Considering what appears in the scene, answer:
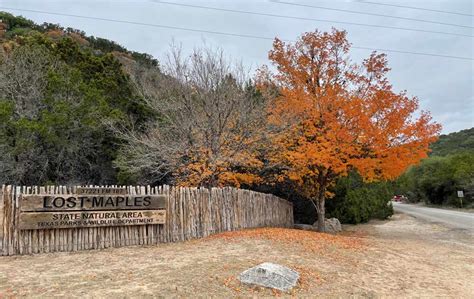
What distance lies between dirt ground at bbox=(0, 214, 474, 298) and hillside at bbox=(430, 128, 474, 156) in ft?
181

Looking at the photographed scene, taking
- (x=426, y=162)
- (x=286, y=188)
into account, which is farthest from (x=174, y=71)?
(x=426, y=162)

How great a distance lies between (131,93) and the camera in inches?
856

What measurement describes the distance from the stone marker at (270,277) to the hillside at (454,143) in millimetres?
58852

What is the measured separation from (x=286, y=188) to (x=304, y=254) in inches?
358

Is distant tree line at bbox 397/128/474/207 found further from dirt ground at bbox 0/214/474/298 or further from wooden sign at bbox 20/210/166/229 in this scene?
wooden sign at bbox 20/210/166/229

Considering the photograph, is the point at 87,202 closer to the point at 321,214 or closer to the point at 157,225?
the point at 157,225

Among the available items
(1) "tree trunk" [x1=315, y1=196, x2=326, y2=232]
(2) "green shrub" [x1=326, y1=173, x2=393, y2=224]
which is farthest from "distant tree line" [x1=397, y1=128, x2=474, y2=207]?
(1) "tree trunk" [x1=315, y1=196, x2=326, y2=232]

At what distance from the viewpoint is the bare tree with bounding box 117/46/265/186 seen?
13508 millimetres

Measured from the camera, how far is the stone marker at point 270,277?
624 cm

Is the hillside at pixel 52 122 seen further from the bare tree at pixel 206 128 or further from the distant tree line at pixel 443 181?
the distant tree line at pixel 443 181

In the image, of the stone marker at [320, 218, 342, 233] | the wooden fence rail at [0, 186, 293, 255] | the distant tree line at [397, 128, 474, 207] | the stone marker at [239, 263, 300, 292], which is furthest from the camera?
the distant tree line at [397, 128, 474, 207]

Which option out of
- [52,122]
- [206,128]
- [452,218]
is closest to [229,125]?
[206,128]

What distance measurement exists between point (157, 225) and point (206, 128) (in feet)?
14.9

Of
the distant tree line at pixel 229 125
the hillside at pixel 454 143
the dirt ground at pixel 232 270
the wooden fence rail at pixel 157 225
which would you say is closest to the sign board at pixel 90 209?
the wooden fence rail at pixel 157 225
